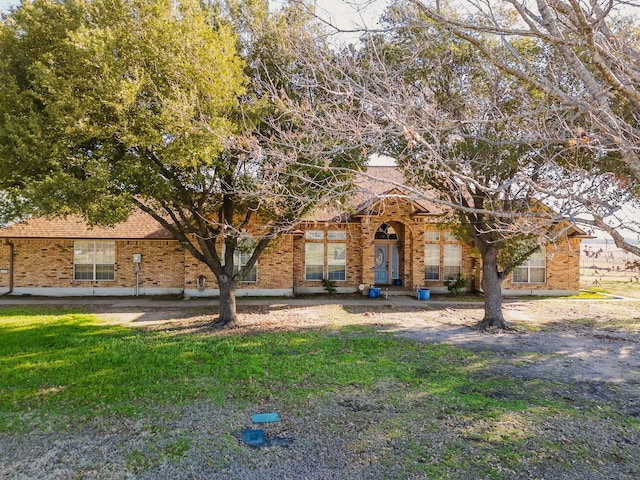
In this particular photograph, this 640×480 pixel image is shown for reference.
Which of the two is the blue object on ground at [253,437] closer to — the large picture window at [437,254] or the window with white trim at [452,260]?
the large picture window at [437,254]

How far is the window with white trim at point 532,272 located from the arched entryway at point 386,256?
19.4ft

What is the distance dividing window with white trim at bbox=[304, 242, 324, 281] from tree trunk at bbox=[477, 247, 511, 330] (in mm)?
8821

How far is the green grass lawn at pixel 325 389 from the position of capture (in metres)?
5.16

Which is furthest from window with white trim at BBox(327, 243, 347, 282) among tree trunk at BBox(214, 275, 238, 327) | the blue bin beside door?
tree trunk at BBox(214, 275, 238, 327)

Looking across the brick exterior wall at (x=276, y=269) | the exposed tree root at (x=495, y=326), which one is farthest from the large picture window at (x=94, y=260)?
the exposed tree root at (x=495, y=326)

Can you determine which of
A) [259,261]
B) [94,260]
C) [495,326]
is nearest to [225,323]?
[259,261]

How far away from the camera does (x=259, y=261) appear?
19.2 metres

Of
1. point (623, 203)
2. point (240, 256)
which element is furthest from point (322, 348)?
point (240, 256)

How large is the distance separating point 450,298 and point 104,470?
54.4 ft

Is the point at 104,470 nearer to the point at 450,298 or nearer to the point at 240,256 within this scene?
the point at 240,256

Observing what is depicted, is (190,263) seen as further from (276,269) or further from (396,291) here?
(396,291)

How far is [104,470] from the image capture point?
452cm

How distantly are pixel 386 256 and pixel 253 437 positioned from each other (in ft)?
57.4

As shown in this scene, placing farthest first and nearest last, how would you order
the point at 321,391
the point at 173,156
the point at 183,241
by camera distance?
the point at 183,241 < the point at 173,156 < the point at 321,391
